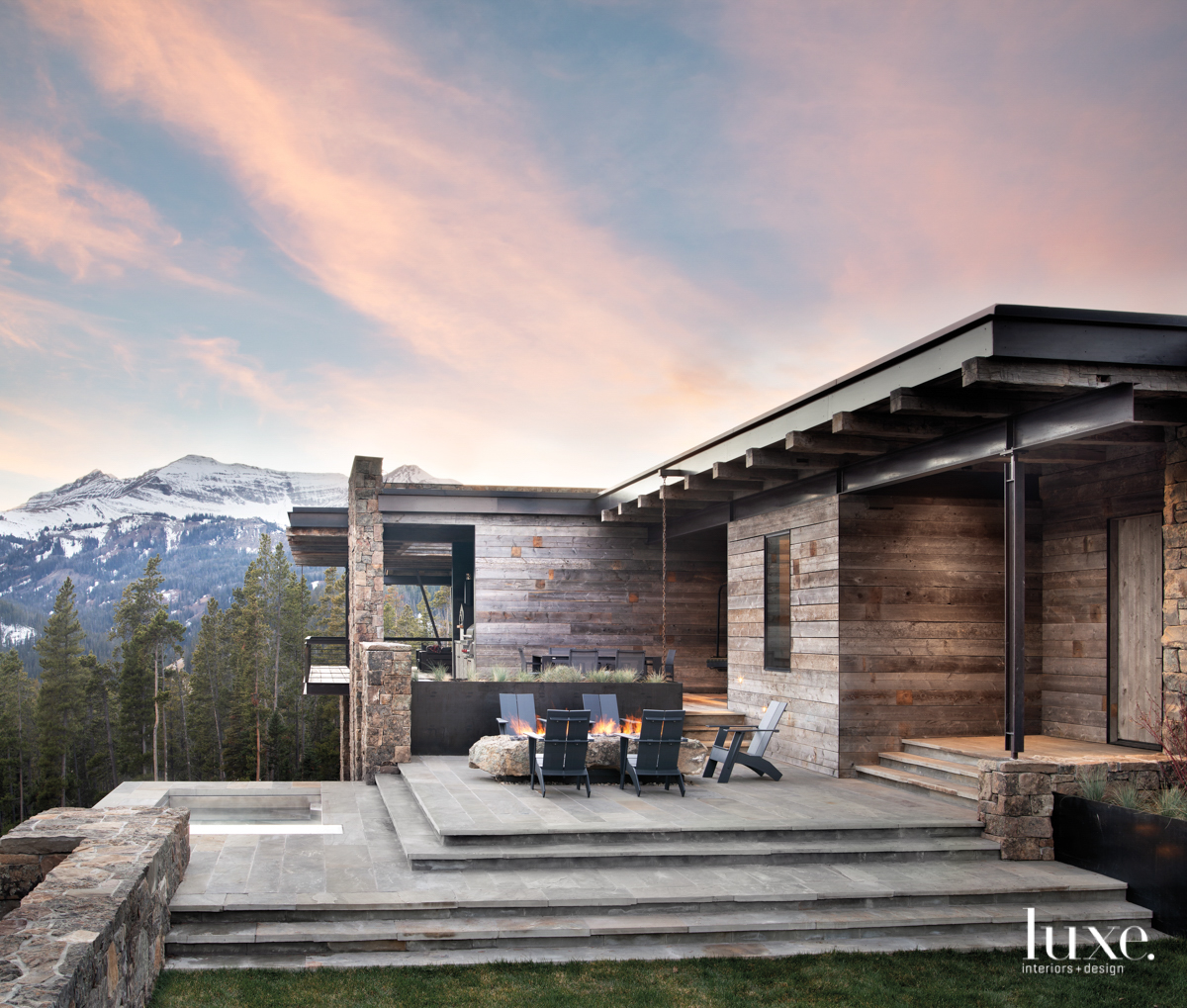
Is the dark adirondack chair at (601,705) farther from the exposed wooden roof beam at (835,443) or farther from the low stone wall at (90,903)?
the low stone wall at (90,903)

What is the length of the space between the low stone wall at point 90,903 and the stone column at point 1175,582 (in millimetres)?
7289

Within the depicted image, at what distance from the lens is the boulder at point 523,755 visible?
9461 mm

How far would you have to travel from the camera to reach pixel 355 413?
52406 millimetres

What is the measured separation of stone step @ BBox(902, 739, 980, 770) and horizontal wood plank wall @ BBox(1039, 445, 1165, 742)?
1880 millimetres

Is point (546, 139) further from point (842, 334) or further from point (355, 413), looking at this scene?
point (355, 413)

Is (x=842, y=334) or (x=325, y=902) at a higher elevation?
(x=842, y=334)

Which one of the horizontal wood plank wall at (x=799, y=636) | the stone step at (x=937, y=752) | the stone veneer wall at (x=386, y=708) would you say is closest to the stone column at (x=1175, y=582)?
the stone step at (x=937, y=752)

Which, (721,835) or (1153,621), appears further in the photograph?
(1153,621)

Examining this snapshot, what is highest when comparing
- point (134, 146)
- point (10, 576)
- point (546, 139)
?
point (134, 146)

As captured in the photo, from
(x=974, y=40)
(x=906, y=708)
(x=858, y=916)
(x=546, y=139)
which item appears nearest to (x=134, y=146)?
(x=546, y=139)

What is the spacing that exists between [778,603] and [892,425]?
3.84 m

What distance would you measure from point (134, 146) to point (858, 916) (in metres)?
29.3

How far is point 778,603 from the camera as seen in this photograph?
11.7 meters

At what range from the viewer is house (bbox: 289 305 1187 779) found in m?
6.96
